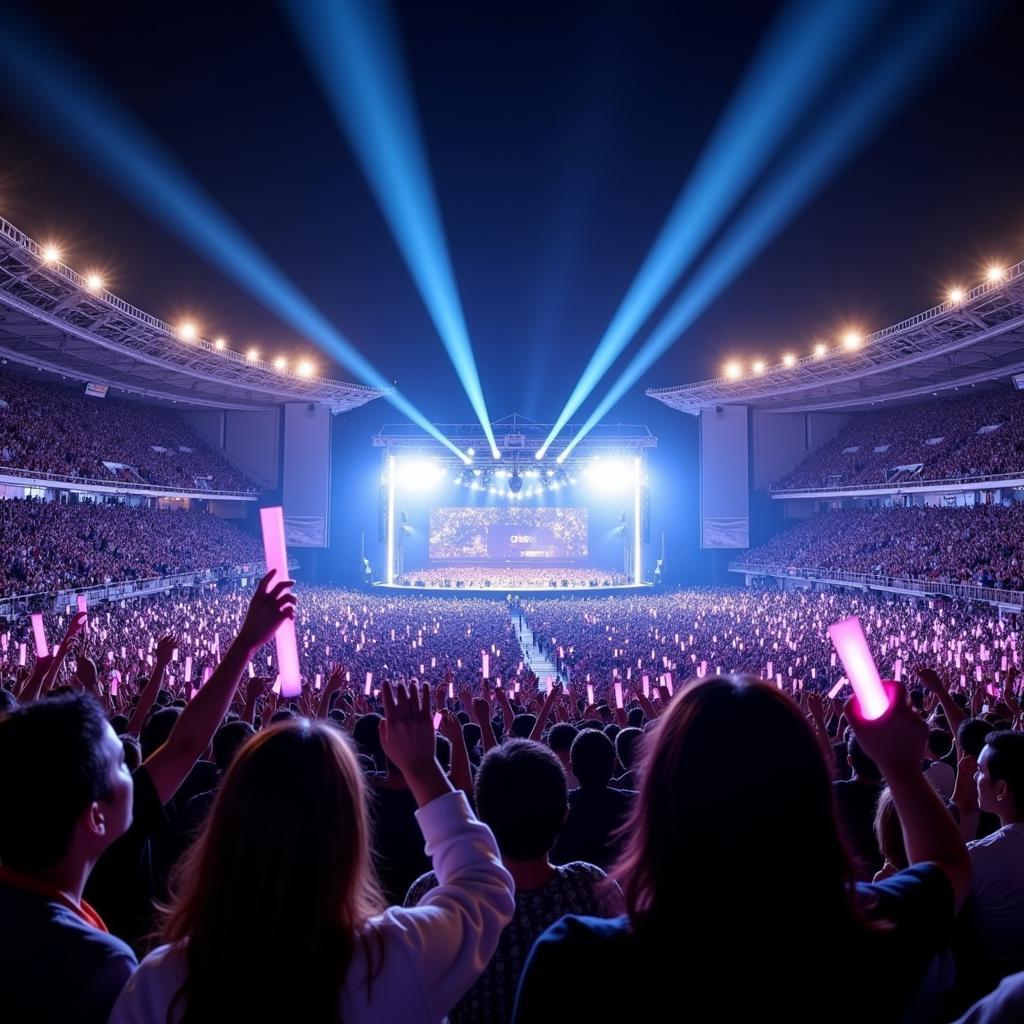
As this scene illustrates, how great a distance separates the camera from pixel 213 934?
151cm

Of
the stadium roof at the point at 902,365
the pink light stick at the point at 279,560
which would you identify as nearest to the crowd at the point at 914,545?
the stadium roof at the point at 902,365

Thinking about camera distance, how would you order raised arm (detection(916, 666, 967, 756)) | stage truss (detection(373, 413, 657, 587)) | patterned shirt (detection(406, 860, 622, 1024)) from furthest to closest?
stage truss (detection(373, 413, 657, 587)) → raised arm (detection(916, 666, 967, 756)) → patterned shirt (detection(406, 860, 622, 1024))

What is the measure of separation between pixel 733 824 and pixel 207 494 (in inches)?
1748

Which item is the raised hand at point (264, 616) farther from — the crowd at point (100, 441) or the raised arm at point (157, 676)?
the crowd at point (100, 441)

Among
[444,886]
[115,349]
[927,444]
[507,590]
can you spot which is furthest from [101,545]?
[927,444]

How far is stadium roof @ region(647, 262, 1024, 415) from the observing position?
2762 centimetres

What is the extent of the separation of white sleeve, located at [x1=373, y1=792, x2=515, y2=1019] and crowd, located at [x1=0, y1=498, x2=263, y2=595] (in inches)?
998

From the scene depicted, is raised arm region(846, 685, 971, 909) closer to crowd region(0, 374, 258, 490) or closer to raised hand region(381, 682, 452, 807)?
raised hand region(381, 682, 452, 807)

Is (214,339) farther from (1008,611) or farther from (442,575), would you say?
(1008,611)

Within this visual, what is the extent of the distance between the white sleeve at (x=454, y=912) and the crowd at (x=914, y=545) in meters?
29.7

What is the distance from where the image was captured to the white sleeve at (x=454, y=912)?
1620 millimetres

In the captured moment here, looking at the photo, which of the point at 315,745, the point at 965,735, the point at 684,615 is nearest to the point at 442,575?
the point at 684,615

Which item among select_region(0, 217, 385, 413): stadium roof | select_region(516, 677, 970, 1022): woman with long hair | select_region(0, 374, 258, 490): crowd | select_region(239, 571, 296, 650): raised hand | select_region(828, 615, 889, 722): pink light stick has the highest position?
select_region(0, 217, 385, 413): stadium roof

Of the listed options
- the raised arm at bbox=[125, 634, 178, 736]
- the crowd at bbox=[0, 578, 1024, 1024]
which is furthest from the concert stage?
the crowd at bbox=[0, 578, 1024, 1024]
